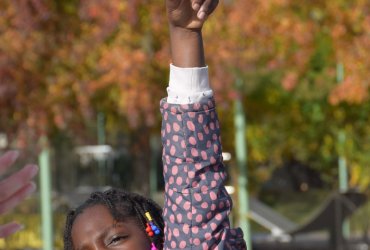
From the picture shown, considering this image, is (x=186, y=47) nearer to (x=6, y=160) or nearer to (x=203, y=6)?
(x=203, y=6)

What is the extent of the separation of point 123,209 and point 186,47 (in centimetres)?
44

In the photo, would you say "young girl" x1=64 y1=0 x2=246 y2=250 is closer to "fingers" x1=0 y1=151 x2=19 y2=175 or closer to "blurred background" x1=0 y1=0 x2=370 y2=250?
"fingers" x1=0 y1=151 x2=19 y2=175

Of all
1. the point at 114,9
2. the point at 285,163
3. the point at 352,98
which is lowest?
the point at 285,163

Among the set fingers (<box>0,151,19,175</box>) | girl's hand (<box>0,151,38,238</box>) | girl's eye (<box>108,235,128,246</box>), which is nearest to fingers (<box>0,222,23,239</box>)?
girl's hand (<box>0,151,38,238</box>)

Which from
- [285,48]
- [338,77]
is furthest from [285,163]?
[285,48]

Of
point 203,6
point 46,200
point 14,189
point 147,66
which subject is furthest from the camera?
point 46,200

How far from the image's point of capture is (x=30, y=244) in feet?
Answer: 61.0

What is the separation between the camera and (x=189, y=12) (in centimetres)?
225

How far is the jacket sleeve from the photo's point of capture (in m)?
2.33

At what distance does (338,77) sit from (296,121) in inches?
101

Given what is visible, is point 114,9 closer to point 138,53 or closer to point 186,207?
point 138,53

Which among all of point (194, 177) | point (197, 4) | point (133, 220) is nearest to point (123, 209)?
point (133, 220)

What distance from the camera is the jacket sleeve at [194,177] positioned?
2326 mm

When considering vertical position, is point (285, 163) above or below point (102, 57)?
below
